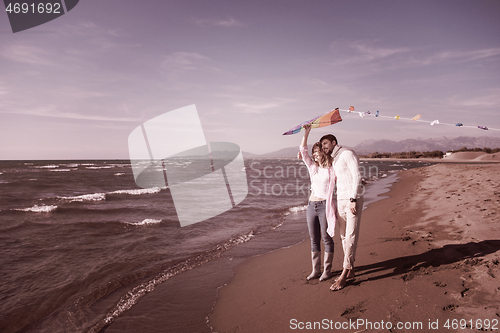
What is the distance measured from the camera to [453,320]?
2520 mm

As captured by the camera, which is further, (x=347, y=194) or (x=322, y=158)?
(x=322, y=158)

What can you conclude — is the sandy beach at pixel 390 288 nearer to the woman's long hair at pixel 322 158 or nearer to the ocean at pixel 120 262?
the ocean at pixel 120 262

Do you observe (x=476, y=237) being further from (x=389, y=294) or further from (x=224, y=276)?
(x=224, y=276)

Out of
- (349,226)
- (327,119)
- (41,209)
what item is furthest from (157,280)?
(41,209)

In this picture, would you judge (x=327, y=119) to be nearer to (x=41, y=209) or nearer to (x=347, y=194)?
(x=347, y=194)

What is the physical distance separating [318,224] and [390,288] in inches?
48.8

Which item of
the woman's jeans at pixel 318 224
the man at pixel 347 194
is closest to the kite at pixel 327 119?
the man at pixel 347 194

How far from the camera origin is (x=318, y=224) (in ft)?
12.5

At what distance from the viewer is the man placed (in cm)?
336

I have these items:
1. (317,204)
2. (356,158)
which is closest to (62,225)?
(317,204)

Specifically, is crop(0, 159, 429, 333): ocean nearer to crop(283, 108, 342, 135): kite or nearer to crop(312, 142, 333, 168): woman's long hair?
crop(312, 142, 333, 168): woman's long hair

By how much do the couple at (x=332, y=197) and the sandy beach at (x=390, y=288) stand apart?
1.42ft

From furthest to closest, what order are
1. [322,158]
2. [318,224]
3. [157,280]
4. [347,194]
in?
[157,280] → [318,224] → [322,158] → [347,194]

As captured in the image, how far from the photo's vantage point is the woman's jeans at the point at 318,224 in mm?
3663
